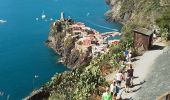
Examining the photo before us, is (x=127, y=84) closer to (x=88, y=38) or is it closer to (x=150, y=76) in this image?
(x=150, y=76)

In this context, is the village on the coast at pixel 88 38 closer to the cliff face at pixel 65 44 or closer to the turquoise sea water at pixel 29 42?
the cliff face at pixel 65 44

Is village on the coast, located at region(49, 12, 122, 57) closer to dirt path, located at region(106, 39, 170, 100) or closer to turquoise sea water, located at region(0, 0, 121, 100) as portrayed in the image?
turquoise sea water, located at region(0, 0, 121, 100)

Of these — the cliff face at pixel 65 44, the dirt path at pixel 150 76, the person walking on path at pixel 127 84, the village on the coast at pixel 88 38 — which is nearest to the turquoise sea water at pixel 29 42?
the cliff face at pixel 65 44

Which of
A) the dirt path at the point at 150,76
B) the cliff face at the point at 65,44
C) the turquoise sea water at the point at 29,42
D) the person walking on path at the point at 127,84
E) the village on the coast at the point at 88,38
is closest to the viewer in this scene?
the dirt path at the point at 150,76

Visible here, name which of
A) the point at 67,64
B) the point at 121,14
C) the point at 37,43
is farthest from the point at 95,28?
the point at 67,64

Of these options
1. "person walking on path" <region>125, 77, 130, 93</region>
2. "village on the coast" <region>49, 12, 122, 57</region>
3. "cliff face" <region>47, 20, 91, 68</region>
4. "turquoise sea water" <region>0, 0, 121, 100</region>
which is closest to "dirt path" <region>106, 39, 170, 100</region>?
"person walking on path" <region>125, 77, 130, 93</region>
